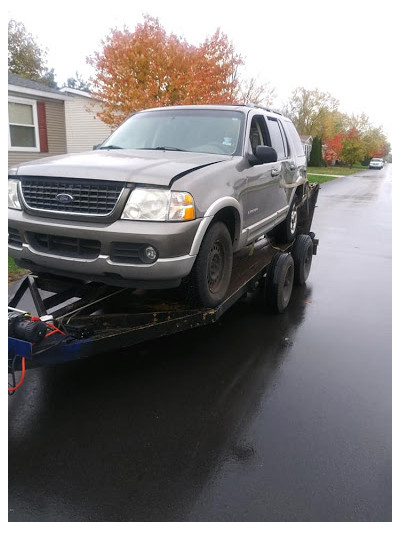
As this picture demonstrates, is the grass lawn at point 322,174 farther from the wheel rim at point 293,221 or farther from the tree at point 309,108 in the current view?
the wheel rim at point 293,221

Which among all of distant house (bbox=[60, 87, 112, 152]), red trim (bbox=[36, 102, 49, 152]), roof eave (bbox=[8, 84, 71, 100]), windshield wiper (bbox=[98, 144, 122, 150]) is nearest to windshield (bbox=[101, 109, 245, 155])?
windshield wiper (bbox=[98, 144, 122, 150])

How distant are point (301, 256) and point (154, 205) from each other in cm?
375

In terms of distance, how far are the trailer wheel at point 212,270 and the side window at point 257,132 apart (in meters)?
1.31

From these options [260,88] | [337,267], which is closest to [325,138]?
[260,88]

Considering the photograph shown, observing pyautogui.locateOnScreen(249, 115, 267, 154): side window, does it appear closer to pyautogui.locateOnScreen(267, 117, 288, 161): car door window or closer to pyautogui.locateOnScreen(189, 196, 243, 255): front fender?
pyautogui.locateOnScreen(267, 117, 288, 161): car door window

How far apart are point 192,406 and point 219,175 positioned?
6.50 ft

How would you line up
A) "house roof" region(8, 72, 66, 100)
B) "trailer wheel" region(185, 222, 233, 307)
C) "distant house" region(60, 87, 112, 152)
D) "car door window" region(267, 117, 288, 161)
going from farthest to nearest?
"distant house" region(60, 87, 112, 152), "house roof" region(8, 72, 66, 100), "car door window" region(267, 117, 288, 161), "trailer wheel" region(185, 222, 233, 307)

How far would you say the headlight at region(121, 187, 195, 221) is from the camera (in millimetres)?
3336

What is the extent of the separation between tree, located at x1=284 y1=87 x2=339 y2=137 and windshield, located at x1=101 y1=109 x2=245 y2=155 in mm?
64260

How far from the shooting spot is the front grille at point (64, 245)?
11.2 feet

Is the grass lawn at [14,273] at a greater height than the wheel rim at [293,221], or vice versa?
the wheel rim at [293,221]

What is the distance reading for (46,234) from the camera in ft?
11.7

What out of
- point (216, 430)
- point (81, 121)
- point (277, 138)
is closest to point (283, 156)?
point (277, 138)

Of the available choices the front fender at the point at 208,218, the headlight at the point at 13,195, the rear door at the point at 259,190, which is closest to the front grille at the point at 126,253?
the front fender at the point at 208,218
